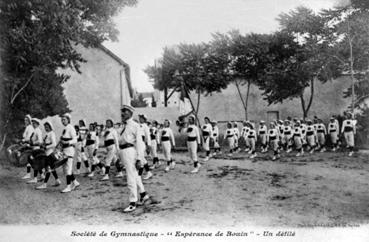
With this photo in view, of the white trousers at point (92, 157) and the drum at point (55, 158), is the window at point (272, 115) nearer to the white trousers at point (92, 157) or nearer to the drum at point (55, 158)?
the white trousers at point (92, 157)

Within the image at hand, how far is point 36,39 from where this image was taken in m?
8.22

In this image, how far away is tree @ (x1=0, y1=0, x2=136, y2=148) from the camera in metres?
7.96

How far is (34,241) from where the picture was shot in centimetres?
593

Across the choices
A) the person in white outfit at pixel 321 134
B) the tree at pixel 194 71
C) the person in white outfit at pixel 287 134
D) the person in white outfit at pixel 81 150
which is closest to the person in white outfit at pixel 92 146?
the person in white outfit at pixel 81 150

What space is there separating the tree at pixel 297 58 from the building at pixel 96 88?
6.91 meters

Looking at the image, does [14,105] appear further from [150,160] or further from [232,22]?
[232,22]

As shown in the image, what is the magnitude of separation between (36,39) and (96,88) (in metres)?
6.96

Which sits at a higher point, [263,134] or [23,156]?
[263,134]

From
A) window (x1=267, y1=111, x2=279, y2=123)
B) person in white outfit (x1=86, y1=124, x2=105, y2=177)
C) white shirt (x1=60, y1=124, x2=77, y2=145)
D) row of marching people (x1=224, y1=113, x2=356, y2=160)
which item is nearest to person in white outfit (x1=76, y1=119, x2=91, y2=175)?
person in white outfit (x1=86, y1=124, x2=105, y2=177)

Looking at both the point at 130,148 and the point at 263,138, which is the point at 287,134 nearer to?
the point at 263,138

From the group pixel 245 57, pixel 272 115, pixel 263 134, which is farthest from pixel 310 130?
pixel 272 115

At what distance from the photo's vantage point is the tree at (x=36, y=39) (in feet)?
26.1

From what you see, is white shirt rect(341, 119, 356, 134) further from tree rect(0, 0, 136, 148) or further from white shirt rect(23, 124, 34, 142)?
white shirt rect(23, 124, 34, 142)

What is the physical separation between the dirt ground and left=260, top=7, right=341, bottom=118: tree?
4935 mm
